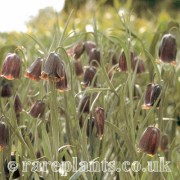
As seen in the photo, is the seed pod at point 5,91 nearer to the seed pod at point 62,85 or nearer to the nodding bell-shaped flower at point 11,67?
the nodding bell-shaped flower at point 11,67

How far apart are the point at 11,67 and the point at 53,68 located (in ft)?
0.90

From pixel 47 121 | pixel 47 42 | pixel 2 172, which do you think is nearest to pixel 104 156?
pixel 47 121

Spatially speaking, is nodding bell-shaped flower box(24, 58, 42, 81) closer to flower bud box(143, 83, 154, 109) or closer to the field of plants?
the field of plants

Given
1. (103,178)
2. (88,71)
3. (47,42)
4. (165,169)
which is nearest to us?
(165,169)

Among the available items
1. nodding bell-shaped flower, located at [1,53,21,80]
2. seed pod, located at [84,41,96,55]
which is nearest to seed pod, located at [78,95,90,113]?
nodding bell-shaped flower, located at [1,53,21,80]

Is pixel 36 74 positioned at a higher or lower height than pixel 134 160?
higher

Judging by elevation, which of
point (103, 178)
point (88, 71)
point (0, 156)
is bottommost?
point (103, 178)

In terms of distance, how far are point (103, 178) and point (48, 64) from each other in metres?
0.49

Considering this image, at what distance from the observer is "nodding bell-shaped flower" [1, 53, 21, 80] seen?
5.48ft

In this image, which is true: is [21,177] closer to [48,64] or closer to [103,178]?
[103,178]

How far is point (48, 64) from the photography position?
4.78 feet

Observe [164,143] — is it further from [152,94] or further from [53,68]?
[53,68]

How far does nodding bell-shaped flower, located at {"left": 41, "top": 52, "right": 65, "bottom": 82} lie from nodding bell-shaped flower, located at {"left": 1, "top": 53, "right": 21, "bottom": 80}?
0.21 metres

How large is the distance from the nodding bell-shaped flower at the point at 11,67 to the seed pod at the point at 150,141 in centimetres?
46
